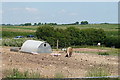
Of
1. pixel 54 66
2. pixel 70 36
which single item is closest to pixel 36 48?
pixel 54 66

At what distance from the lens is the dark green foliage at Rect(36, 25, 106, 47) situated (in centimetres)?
3914

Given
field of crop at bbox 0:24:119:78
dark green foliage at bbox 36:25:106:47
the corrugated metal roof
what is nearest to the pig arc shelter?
the corrugated metal roof

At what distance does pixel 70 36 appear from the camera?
4334 centimetres

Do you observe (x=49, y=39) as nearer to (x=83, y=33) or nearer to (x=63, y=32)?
(x=63, y=32)

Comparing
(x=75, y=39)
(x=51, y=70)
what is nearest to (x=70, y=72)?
(x=51, y=70)

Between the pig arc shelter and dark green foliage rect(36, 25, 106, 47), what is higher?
dark green foliage rect(36, 25, 106, 47)

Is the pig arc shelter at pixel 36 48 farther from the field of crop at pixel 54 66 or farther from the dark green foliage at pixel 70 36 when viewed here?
the dark green foliage at pixel 70 36

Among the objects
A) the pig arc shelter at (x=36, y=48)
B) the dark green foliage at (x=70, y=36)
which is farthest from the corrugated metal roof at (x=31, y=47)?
the dark green foliage at (x=70, y=36)

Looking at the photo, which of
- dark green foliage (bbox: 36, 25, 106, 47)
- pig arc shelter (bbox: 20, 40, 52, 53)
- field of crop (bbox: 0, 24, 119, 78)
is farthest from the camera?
dark green foliage (bbox: 36, 25, 106, 47)

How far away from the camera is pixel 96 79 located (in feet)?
21.9

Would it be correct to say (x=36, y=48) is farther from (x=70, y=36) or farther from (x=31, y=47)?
(x=70, y=36)

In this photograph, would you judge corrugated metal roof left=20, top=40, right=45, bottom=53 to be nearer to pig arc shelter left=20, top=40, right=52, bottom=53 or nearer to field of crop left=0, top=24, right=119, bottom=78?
pig arc shelter left=20, top=40, right=52, bottom=53

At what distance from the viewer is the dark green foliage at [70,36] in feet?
128

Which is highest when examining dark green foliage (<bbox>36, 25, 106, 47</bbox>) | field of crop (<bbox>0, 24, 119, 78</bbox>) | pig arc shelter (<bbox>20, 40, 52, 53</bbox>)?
dark green foliage (<bbox>36, 25, 106, 47</bbox>)
